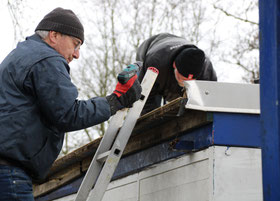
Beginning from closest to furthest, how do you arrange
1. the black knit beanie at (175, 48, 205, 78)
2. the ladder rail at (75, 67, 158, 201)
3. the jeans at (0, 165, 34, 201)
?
the jeans at (0, 165, 34, 201), the ladder rail at (75, 67, 158, 201), the black knit beanie at (175, 48, 205, 78)

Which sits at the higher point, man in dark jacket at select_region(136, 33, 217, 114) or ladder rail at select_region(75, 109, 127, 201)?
man in dark jacket at select_region(136, 33, 217, 114)

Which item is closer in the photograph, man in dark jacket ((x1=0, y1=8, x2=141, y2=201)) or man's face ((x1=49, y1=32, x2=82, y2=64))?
man in dark jacket ((x1=0, y1=8, x2=141, y2=201))

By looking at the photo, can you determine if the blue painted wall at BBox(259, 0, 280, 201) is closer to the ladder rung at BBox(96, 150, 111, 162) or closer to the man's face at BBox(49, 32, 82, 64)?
the man's face at BBox(49, 32, 82, 64)

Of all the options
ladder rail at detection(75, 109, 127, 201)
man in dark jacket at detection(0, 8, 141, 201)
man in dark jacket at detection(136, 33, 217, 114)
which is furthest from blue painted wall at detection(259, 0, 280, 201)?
man in dark jacket at detection(136, 33, 217, 114)

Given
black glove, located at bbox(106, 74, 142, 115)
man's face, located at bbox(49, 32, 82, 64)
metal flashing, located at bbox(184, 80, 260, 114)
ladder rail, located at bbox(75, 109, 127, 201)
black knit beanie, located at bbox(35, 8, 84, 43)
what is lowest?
ladder rail, located at bbox(75, 109, 127, 201)

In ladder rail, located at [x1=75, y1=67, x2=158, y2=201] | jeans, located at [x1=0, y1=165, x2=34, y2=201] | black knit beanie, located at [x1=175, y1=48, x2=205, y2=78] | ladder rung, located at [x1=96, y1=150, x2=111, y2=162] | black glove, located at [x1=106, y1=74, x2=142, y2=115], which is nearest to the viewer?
jeans, located at [x1=0, y1=165, x2=34, y2=201]

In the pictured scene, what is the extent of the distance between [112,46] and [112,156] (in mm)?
13710

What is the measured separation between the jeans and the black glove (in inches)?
30.7

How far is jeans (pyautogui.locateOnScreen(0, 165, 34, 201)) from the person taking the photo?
2795mm

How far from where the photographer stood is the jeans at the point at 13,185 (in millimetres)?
2795

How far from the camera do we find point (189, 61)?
541cm

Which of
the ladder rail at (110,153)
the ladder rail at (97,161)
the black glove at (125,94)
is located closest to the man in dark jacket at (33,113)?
the black glove at (125,94)

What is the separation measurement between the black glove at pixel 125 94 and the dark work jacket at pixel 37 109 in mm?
228

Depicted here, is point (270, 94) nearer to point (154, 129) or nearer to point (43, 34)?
point (43, 34)
